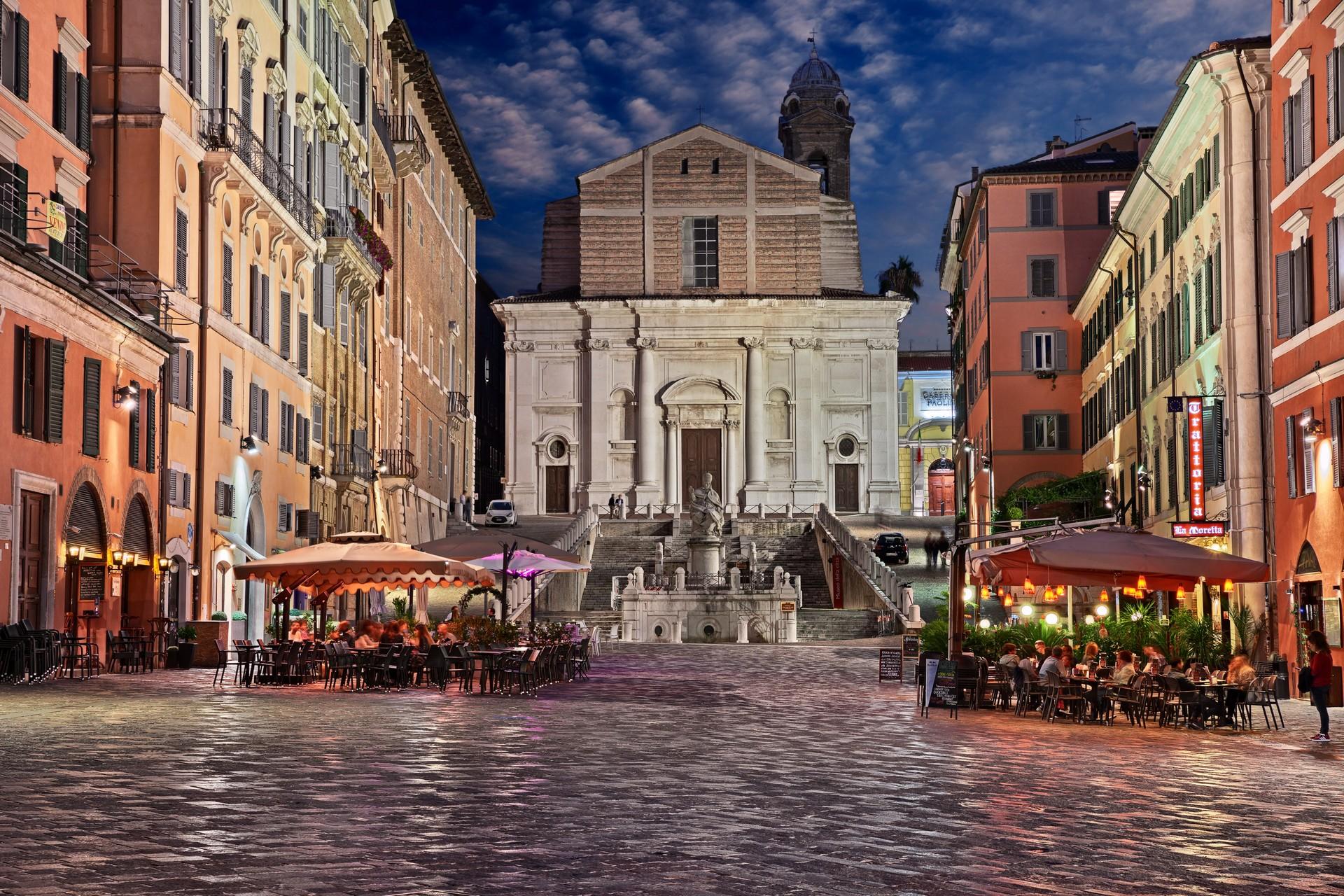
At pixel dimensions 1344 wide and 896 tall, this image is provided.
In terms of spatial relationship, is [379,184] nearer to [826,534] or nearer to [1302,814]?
[826,534]

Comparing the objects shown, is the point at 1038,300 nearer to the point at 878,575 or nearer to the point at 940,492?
the point at 878,575

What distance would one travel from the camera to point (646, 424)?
7250 centimetres

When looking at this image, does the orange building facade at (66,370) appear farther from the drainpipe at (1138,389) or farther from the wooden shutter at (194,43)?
the drainpipe at (1138,389)

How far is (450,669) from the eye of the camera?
84.9 feet

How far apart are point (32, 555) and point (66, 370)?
2.94 metres

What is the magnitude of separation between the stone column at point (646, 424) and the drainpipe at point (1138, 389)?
31.6 metres

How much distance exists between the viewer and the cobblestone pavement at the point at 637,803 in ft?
28.2

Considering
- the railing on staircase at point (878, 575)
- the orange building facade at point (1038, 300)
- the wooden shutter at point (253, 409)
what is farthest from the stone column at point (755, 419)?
the wooden shutter at point (253, 409)

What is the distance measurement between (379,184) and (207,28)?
2022cm

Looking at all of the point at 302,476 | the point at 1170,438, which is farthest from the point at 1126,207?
the point at 302,476

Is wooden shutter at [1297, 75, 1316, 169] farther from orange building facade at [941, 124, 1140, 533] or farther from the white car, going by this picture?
the white car

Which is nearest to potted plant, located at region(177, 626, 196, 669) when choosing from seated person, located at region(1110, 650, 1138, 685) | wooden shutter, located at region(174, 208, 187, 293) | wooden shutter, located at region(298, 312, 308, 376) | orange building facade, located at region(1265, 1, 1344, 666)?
wooden shutter, located at region(174, 208, 187, 293)

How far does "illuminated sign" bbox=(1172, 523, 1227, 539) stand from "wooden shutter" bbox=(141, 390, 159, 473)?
18072mm

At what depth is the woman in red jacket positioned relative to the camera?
60.0 feet
